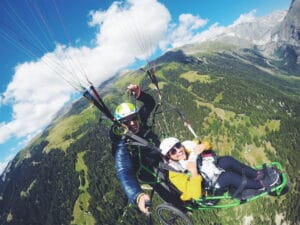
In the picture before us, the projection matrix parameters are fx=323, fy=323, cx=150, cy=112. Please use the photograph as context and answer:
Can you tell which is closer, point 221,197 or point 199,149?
point 199,149

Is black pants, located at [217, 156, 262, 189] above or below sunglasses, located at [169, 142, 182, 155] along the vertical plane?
below

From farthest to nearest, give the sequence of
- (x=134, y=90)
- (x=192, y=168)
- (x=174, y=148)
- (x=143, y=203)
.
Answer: (x=134, y=90) < (x=174, y=148) < (x=192, y=168) < (x=143, y=203)

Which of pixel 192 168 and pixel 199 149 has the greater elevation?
pixel 199 149

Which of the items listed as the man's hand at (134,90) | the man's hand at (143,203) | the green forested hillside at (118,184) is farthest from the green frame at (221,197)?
the green forested hillside at (118,184)

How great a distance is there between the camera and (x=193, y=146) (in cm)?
1067

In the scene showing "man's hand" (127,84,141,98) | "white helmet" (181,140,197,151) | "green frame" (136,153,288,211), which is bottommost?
"green frame" (136,153,288,211)

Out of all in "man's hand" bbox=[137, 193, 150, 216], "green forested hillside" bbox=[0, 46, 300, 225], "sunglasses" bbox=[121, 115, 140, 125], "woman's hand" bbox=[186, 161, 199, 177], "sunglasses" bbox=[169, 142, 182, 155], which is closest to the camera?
"man's hand" bbox=[137, 193, 150, 216]

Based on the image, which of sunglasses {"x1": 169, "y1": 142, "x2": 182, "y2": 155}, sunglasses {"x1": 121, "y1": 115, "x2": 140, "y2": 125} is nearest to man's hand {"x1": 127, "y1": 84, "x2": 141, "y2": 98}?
sunglasses {"x1": 121, "y1": 115, "x2": 140, "y2": 125}

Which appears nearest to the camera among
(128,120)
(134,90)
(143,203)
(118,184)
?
(143,203)

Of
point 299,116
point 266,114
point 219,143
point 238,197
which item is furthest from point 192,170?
point 299,116

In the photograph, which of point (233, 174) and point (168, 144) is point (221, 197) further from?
point (168, 144)

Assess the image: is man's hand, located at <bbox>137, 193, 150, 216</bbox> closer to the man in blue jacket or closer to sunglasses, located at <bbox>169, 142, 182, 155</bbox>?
the man in blue jacket

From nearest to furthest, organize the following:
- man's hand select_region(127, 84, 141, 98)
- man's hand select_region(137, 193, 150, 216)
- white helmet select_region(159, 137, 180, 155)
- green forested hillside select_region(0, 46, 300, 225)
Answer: man's hand select_region(137, 193, 150, 216) → white helmet select_region(159, 137, 180, 155) → man's hand select_region(127, 84, 141, 98) → green forested hillside select_region(0, 46, 300, 225)

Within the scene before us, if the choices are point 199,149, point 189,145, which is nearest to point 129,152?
point 189,145
